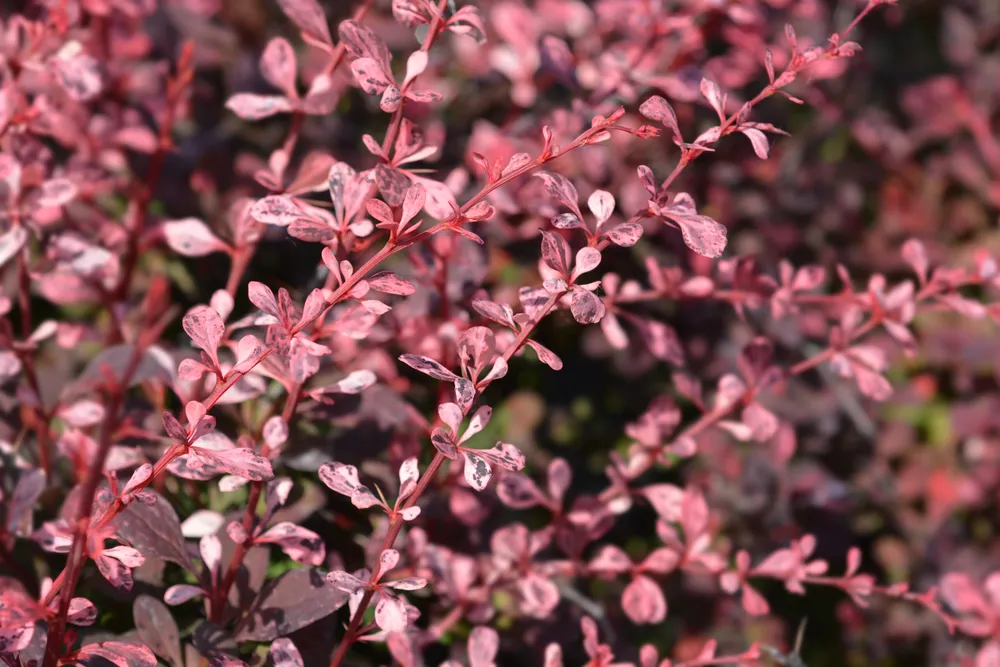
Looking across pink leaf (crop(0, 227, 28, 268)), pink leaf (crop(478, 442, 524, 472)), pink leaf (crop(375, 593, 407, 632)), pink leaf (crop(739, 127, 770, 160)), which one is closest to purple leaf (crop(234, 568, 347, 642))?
pink leaf (crop(375, 593, 407, 632))

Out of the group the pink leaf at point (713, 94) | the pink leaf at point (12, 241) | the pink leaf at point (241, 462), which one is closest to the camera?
the pink leaf at point (241, 462)

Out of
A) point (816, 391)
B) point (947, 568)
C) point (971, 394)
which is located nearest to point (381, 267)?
point (816, 391)

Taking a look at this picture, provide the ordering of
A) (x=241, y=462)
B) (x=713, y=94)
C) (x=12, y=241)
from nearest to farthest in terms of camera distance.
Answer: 1. (x=241, y=462)
2. (x=713, y=94)
3. (x=12, y=241)

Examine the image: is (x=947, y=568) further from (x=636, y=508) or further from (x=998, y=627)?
(x=636, y=508)

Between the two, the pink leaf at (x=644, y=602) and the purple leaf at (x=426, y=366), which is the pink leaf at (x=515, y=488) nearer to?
the pink leaf at (x=644, y=602)

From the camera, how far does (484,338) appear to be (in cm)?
77

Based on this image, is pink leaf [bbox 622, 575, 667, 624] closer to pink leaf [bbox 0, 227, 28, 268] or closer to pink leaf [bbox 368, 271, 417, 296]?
pink leaf [bbox 368, 271, 417, 296]

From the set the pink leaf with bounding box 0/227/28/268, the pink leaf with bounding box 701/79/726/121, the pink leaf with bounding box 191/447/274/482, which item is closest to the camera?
the pink leaf with bounding box 191/447/274/482

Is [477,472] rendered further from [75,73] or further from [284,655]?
[75,73]

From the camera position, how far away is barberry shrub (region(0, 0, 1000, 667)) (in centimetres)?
78

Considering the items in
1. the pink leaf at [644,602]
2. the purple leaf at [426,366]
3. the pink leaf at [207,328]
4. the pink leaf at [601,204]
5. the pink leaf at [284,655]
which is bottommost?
the pink leaf at [644,602]

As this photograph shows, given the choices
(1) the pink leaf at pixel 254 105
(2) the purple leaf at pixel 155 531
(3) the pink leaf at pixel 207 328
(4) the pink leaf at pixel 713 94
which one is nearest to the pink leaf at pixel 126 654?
(2) the purple leaf at pixel 155 531

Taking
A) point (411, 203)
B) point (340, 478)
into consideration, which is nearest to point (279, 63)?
point (411, 203)

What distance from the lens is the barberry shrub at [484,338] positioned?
0.78 meters
